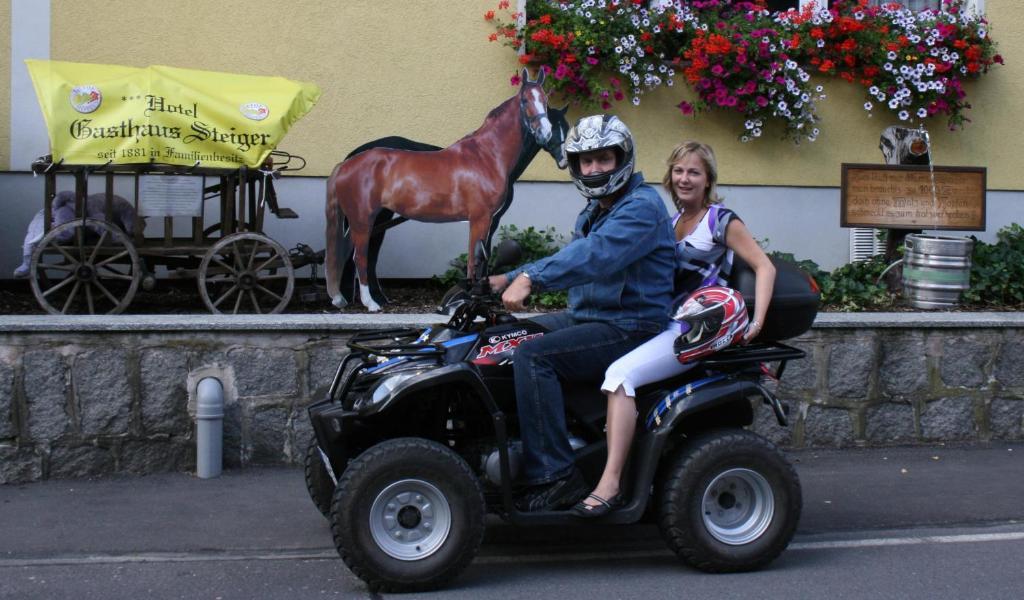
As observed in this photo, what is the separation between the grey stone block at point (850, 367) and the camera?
715 centimetres

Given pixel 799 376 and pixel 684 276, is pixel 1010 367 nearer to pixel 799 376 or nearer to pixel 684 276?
pixel 799 376

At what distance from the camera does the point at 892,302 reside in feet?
28.8

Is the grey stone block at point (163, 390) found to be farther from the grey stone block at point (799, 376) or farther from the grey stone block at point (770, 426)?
the grey stone block at point (799, 376)

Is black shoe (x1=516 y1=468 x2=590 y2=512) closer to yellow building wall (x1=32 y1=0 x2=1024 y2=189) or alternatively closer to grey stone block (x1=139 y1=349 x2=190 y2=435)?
grey stone block (x1=139 y1=349 x2=190 y2=435)

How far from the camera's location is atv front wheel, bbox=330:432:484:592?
4445mm

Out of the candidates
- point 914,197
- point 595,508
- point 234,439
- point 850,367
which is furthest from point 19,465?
point 914,197

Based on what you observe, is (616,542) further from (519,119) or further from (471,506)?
(519,119)

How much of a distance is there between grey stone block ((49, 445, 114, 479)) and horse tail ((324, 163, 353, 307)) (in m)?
2.57

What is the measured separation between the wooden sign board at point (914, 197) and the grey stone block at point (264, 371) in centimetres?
469

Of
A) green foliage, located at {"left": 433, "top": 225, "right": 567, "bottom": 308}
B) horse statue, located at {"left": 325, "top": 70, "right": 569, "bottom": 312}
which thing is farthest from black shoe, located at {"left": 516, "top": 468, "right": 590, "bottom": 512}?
green foliage, located at {"left": 433, "top": 225, "right": 567, "bottom": 308}

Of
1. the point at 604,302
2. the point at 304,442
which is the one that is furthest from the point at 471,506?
the point at 304,442

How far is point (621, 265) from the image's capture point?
467 cm

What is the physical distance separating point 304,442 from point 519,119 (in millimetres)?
3238

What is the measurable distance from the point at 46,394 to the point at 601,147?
337cm
